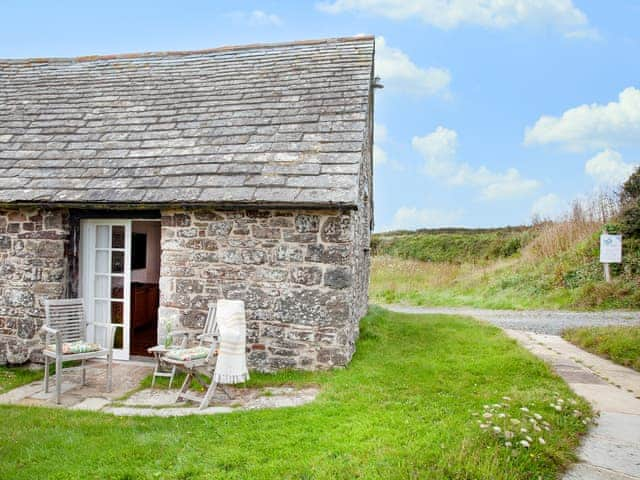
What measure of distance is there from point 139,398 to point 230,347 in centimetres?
144

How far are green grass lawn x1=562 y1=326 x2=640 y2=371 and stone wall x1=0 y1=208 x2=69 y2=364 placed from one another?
8980 millimetres

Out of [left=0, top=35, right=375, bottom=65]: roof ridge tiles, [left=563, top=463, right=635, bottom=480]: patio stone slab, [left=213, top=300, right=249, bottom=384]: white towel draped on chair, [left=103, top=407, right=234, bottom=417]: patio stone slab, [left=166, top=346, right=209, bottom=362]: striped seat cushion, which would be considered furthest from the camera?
[left=0, top=35, right=375, bottom=65]: roof ridge tiles

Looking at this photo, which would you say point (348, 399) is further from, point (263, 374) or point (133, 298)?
point (133, 298)

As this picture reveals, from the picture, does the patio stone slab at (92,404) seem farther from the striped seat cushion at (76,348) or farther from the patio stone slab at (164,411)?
the striped seat cushion at (76,348)

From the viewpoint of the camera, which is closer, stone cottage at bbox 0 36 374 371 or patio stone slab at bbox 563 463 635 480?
patio stone slab at bbox 563 463 635 480

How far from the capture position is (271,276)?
23.1ft

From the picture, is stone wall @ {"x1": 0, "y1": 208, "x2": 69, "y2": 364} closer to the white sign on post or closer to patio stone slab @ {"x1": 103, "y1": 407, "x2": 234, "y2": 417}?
patio stone slab @ {"x1": 103, "y1": 407, "x2": 234, "y2": 417}

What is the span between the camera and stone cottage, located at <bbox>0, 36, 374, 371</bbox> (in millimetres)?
6887

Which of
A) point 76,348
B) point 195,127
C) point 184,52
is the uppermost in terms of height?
point 184,52

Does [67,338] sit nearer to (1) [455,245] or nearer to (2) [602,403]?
(2) [602,403]

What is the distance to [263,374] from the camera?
6.97 metres

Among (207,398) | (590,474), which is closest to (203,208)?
(207,398)

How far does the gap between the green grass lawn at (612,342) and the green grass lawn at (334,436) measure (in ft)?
7.31

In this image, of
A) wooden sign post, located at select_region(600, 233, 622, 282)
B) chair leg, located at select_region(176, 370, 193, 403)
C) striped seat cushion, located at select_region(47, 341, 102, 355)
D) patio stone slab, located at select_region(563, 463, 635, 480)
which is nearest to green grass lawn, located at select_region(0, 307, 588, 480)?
patio stone slab, located at select_region(563, 463, 635, 480)
